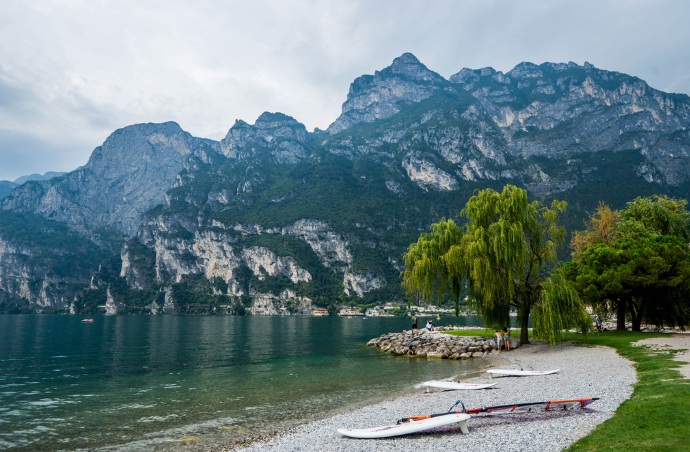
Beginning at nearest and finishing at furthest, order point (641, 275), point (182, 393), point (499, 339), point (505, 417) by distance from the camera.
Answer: point (505, 417) → point (182, 393) → point (499, 339) → point (641, 275)

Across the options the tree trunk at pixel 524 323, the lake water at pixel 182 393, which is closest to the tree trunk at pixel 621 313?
the tree trunk at pixel 524 323

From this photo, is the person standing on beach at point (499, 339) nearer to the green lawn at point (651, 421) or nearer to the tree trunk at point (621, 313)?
the tree trunk at point (621, 313)

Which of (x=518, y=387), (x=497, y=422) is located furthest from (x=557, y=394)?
(x=497, y=422)

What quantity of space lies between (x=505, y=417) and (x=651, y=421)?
482cm

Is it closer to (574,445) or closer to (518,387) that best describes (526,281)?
(518,387)

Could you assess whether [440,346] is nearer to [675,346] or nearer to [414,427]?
[675,346]

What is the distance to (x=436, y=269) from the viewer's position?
1355 inches

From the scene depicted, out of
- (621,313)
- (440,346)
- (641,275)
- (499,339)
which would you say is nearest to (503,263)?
(499,339)

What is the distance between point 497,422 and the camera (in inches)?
535

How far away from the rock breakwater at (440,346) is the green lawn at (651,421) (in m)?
19.4

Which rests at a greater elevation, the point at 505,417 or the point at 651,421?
the point at 651,421

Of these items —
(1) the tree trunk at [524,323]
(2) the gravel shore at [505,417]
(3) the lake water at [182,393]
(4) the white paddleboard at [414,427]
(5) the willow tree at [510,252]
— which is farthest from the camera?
(1) the tree trunk at [524,323]

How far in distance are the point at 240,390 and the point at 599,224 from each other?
51.3 m

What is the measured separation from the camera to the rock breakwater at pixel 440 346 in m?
37.0
